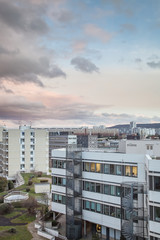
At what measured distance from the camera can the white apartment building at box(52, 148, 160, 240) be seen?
24250 millimetres

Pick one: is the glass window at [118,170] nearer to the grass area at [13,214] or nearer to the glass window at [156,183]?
the glass window at [156,183]

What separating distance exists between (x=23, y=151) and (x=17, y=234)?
48182mm

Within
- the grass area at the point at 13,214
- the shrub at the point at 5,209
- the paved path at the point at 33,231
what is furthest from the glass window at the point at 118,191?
the shrub at the point at 5,209

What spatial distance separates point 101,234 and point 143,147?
12.1 metres

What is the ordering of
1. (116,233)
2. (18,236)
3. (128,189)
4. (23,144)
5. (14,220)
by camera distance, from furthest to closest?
1. (23,144)
2. (14,220)
3. (18,236)
4. (116,233)
5. (128,189)

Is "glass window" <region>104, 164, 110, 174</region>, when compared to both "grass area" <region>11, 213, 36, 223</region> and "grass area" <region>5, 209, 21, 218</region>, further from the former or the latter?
"grass area" <region>5, 209, 21, 218</region>

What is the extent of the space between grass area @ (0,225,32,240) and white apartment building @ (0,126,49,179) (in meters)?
41.3

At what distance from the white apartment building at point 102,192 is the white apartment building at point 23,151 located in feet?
149

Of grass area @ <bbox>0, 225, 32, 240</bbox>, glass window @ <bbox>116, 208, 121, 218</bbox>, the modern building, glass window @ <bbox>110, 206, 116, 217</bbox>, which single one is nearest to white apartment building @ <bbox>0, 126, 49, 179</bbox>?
grass area @ <bbox>0, 225, 32, 240</bbox>

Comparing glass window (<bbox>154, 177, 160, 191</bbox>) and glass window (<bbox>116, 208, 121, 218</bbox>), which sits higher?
glass window (<bbox>154, 177, 160, 191</bbox>)

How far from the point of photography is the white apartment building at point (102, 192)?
24.2 meters

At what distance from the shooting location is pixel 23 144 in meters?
77.9

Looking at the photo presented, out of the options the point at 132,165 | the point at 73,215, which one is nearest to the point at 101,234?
the point at 73,215

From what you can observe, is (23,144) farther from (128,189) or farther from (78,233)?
(128,189)
